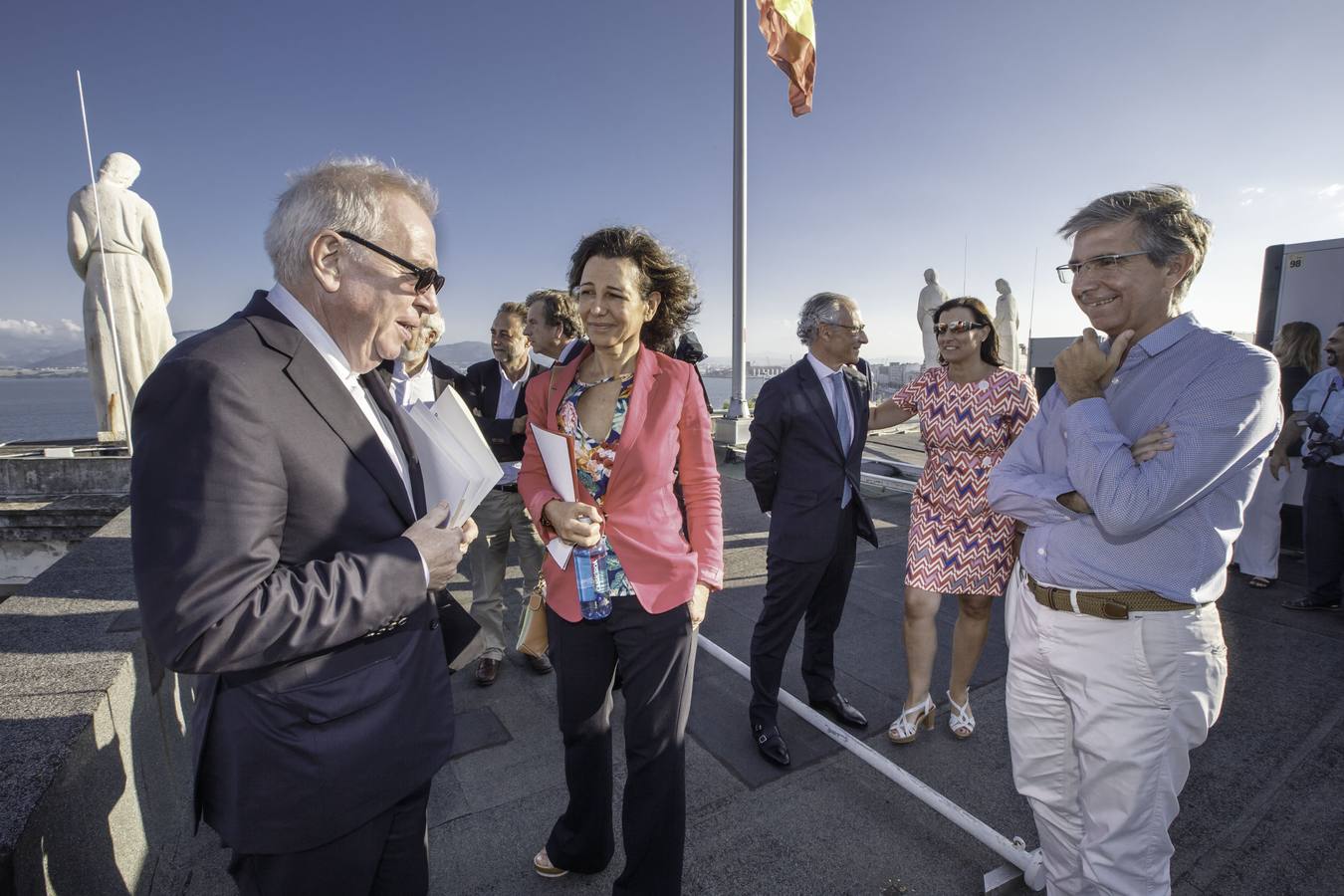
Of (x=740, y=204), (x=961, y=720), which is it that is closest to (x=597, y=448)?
(x=961, y=720)

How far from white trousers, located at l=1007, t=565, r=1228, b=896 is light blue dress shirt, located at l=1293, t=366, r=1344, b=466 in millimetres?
4505

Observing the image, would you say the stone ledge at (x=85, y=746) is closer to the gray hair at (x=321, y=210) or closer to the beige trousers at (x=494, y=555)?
the gray hair at (x=321, y=210)

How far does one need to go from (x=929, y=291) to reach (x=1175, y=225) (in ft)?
44.0

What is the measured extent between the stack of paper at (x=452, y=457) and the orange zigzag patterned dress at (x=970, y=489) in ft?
7.68

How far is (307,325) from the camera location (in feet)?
4.23

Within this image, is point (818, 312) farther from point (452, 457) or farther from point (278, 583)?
point (278, 583)

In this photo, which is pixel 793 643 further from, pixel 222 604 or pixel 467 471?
pixel 222 604

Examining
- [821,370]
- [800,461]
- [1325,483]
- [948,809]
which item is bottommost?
[948,809]

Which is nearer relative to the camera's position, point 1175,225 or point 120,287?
point 1175,225

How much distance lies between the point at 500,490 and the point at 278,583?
9.04ft

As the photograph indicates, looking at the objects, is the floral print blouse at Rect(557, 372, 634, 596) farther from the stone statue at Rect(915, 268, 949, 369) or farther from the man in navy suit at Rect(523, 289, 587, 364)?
the stone statue at Rect(915, 268, 949, 369)

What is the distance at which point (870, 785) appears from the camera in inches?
105

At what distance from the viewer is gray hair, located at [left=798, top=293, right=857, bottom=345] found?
9.96ft

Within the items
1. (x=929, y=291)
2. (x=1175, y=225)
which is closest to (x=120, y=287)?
(x=1175, y=225)
